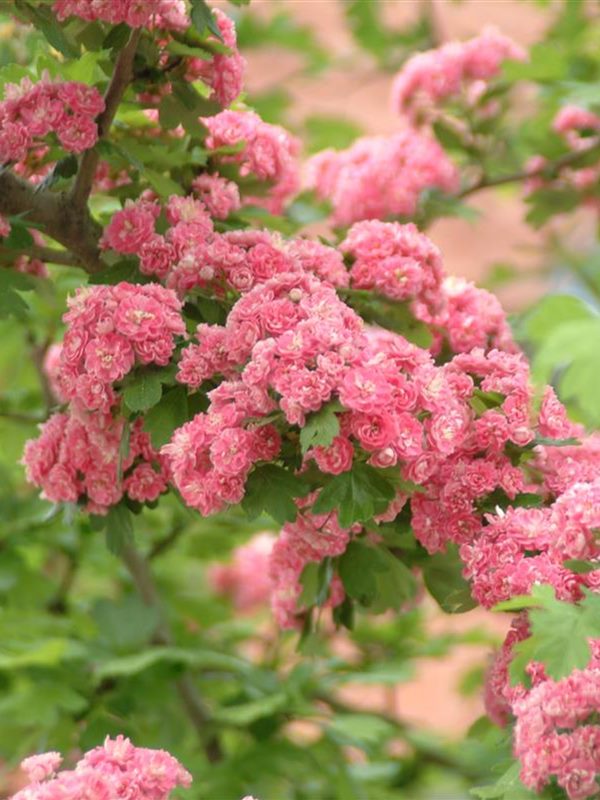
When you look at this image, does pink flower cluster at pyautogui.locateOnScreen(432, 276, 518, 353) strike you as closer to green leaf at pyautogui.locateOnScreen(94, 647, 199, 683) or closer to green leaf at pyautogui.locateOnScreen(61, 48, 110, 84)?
green leaf at pyautogui.locateOnScreen(61, 48, 110, 84)

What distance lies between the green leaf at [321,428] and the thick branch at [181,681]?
925 millimetres

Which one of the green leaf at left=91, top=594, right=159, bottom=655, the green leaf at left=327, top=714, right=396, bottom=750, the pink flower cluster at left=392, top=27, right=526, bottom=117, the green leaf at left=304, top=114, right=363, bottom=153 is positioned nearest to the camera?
the green leaf at left=327, top=714, right=396, bottom=750

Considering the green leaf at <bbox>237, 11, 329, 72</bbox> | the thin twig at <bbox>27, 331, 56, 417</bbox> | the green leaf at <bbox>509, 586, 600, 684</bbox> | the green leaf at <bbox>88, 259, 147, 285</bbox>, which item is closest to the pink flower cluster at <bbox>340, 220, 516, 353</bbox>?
the green leaf at <bbox>88, 259, 147, 285</bbox>

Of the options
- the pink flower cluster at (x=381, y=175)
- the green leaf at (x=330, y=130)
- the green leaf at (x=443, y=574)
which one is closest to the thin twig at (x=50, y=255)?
the green leaf at (x=443, y=574)

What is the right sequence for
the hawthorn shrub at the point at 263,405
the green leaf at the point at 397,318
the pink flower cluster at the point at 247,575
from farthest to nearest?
1. the pink flower cluster at the point at 247,575
2. the green leaf at the point at 397,318
3. the hawthorn shrub at the point at 263,405

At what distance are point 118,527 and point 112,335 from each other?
0.27 metres

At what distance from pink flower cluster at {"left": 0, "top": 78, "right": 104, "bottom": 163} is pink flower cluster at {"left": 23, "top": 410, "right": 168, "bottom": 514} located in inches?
10.6

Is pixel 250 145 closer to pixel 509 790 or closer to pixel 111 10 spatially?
pixel 111 10

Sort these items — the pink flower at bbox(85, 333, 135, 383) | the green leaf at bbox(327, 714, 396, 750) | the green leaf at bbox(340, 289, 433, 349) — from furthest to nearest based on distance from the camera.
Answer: the green leaf at bbox(327, 714, 396, 750), the green leaf at bbox(340, 289, 433, 349), the pink flower at bbox(85, 333, 135, 383)

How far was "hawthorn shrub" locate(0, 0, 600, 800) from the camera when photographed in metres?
1.10

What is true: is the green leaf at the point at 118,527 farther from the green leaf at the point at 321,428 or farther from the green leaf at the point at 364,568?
the green leaf at the point at 321,428

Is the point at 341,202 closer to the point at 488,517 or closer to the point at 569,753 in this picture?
the point at 488,517

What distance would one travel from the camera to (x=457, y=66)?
2043 millimetres

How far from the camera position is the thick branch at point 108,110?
1.29 meters
